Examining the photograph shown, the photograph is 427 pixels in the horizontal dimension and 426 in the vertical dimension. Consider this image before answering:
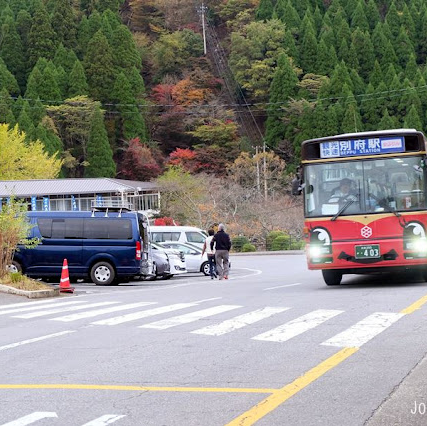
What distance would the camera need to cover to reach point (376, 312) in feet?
44.0

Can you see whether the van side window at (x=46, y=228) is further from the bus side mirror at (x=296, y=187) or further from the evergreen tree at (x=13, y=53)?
the evergreen tree at (x=13, y=53)

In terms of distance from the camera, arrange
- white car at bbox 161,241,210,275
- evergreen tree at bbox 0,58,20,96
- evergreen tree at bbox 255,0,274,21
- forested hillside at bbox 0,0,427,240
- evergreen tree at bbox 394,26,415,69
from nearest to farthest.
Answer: white car at bbox 161,241,210,275, forested hillside at bbox 0,0,427,240, evergreen tree at bbox 0,58,20,96, evergreen tree at bbox 394,26,415,69, evergreen tree at bbox 255,0,274,21

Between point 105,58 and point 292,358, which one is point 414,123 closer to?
point 105,58

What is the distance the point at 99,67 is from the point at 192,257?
1961 inches

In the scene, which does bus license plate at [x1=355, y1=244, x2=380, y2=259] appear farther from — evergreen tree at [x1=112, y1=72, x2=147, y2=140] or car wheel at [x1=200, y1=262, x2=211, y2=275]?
evergreen tree at [x1=112, y1=72, x2=147, y2=140]

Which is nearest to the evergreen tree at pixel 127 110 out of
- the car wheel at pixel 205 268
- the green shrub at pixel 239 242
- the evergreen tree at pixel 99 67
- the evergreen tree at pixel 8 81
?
the evergreen tree at pixel 99 67

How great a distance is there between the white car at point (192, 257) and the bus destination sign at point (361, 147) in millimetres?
15379

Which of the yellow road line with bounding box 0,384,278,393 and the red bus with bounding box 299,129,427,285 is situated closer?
the yellow road line with bounding box 0,384,278,393

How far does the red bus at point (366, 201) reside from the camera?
1784cm

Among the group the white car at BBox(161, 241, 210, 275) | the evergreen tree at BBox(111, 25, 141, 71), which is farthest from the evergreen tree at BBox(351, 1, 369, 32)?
the white car at BBox(161, 241, 210, 275)

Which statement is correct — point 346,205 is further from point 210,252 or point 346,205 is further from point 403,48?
point 403,48

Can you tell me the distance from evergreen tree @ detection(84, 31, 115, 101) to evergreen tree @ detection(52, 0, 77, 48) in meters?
6.22

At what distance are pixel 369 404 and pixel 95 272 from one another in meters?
19.6

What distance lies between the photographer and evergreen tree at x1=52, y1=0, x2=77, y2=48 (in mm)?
86500
